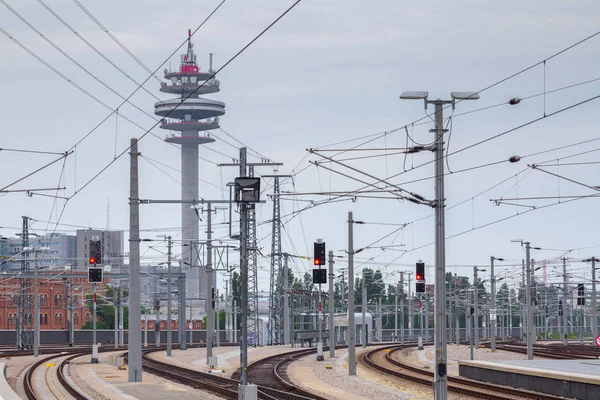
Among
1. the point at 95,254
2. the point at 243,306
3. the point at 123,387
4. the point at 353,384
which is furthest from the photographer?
the point at 95,254

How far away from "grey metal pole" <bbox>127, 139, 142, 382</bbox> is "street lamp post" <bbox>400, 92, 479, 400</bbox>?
1866cm

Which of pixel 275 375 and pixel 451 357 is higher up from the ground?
pixel 275 375

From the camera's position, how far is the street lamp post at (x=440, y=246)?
99.3 feet

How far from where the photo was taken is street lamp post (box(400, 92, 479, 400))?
99.3 ft

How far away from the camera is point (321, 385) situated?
4678 centimetres

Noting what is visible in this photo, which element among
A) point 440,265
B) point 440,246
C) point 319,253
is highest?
point 319,253

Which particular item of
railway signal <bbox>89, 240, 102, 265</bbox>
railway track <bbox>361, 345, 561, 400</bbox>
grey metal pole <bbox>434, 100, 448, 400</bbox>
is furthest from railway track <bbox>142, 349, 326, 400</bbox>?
grey metal pole <bbox>434, 100, 448, 400</bbox>

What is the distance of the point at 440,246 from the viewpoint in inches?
1215

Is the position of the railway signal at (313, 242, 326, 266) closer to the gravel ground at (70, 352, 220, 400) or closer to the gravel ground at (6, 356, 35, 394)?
the gravel ground at (70, 352, 220, 400)

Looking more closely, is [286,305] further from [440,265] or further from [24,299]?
[440,265]

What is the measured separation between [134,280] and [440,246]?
19.5 m

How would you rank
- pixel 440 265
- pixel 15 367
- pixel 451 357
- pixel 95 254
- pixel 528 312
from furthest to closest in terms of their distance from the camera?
pixel 451 357 → pixel 528 312 → pixel 15 367 → pixel 95 254 → pixel 440 265

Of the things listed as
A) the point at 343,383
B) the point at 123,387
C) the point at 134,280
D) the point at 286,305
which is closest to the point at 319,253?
the point at 343,383

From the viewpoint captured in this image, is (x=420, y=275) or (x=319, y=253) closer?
(x=319, y=253)
